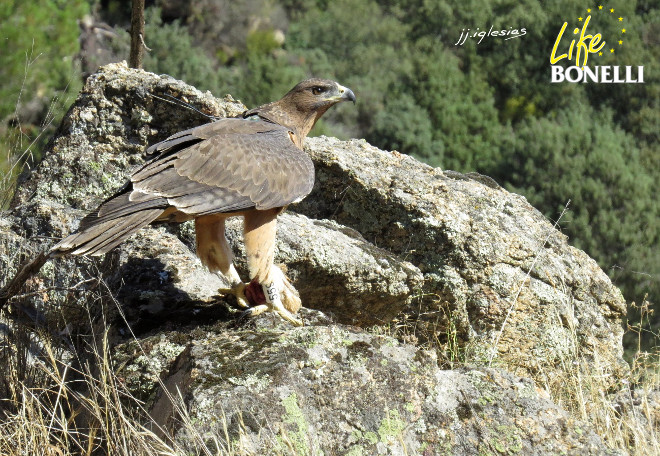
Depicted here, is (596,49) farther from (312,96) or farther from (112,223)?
(112,223)

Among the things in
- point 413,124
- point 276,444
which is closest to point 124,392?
point 276,444

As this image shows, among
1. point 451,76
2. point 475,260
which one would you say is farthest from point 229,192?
point 451,76

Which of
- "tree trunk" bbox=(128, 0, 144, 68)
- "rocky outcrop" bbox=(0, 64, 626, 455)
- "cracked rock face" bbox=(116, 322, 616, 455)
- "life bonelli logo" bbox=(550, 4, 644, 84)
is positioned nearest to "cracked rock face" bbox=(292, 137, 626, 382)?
"rocky outcrop" bbox=(0, 64, 626, 455)

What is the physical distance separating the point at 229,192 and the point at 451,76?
38.4 m

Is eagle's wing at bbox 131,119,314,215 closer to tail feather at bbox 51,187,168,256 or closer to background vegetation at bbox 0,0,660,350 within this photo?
tail feather at bbox 51,187,168,256

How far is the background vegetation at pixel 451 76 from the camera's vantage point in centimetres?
2708

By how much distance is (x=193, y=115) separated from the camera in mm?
6215

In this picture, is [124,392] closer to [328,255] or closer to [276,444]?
[276,444]

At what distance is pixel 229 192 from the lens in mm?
4988

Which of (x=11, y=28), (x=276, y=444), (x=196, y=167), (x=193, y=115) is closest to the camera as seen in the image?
(x=276, y=444)

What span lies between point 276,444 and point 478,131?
123ft

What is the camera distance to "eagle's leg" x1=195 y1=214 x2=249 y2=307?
5.09 meters

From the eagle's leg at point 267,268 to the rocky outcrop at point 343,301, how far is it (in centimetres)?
19

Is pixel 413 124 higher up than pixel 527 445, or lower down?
lower down
